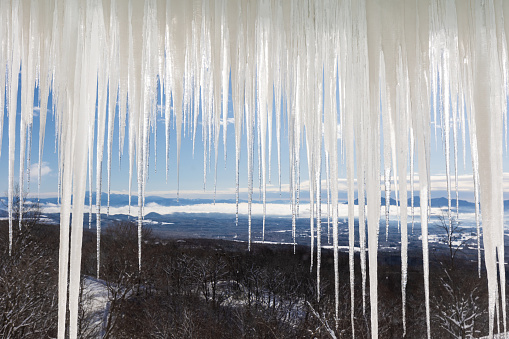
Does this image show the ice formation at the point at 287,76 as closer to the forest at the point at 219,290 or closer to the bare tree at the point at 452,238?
the forest at the point at 219,290

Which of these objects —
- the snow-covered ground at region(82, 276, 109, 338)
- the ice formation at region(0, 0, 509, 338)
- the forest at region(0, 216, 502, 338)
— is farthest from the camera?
the snow-covered ground at region(82, 276, 109, 338)

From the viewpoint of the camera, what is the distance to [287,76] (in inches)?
41.0

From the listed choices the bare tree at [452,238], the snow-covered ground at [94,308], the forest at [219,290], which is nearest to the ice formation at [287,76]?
the forest at [219,290]

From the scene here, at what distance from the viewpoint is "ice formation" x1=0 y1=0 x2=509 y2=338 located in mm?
947

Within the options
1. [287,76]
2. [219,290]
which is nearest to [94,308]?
[219,290]

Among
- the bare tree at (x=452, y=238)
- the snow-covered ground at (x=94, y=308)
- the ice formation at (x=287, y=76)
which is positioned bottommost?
the snow-covered ground at (x=94, y=308)

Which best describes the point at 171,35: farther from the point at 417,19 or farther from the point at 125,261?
the point at 125,261

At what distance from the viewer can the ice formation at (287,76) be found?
947mm

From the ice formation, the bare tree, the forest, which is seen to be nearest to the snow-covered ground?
the forest

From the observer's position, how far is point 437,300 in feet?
54.7

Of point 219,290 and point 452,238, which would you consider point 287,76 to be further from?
point 219,290

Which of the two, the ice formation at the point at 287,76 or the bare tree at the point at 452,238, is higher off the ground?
the ice formation at the point at 287,76

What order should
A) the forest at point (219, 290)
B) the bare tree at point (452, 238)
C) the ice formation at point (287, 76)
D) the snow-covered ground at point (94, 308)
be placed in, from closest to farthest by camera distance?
the ice formation at point (287, 76)
the bare tree at point (452, 238)
the forest at point (219, 290)
the snow-covered ground at point (94, 308)

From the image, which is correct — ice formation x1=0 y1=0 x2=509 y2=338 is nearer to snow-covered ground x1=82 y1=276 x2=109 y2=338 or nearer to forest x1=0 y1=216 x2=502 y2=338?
forest x1=0 y1=216 x2=502 y2=338
